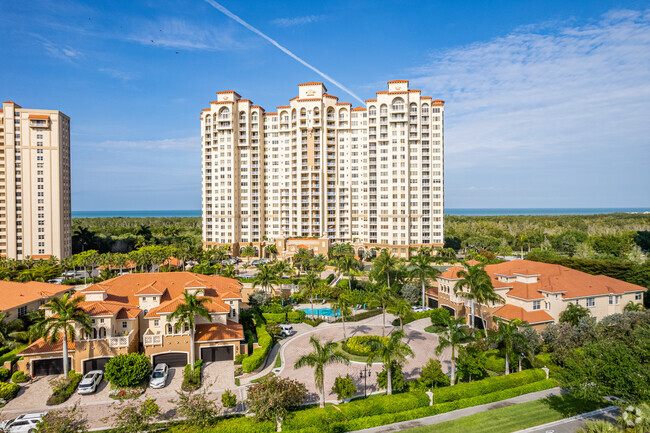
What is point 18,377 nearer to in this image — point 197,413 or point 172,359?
point 172,359

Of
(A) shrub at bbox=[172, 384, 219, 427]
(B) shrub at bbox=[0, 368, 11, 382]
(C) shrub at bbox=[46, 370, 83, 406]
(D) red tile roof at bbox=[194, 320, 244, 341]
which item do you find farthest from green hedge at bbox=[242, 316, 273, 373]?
(B) shrub at bbox=[0, 368, 11, 382]

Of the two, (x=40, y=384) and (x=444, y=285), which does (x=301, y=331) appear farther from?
(x=40, y=384)

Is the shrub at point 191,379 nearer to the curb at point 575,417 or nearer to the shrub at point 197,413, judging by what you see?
the shrub at point 197,413

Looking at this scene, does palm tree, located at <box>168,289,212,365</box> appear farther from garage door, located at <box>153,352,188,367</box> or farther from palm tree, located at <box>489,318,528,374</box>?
palm tree, located at <box>489,318,528,374</box>

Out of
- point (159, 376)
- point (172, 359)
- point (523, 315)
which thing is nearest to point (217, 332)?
point (172, 359)

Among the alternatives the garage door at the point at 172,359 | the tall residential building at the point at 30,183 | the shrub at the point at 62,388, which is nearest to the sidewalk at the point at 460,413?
the garage door at the point at 172,359

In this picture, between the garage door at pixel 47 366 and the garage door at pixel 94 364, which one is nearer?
the garage door at pixel 47 366
